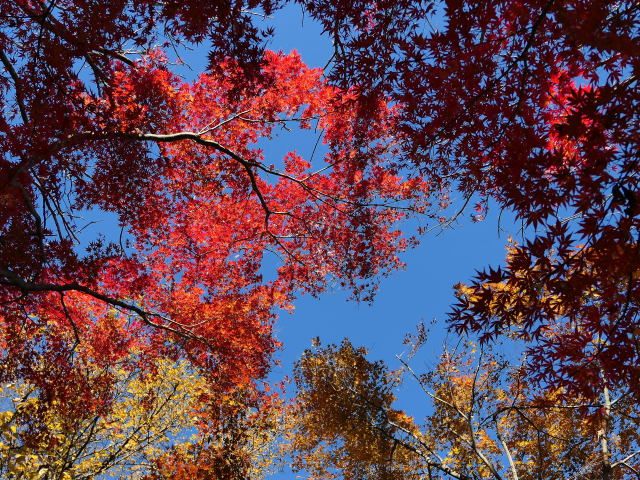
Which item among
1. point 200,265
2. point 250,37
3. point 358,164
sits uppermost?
point 358,164

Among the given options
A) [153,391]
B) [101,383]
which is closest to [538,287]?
[101,383]

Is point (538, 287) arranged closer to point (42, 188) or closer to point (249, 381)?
point (42, 188)

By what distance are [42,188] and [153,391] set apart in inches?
369

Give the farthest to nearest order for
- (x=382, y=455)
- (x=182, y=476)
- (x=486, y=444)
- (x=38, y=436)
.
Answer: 1. (x=486, y=444)
2. (x=382, y=455)
3. (x=182, y=476)
4. (x=38, y=436)

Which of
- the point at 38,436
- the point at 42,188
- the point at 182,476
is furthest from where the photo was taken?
the point at 182,476

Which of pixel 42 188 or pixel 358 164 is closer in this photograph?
pixel 42 188

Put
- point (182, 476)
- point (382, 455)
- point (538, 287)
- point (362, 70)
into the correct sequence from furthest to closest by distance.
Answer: point (382, 455), point (182, 476), point (362, 70), point (538, 287)

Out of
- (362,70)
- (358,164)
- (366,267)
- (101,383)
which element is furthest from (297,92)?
(101,383)

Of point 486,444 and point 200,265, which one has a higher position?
point 200,265

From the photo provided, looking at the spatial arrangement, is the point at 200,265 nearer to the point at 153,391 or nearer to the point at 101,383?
the point at 101,383

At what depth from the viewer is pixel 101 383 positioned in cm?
1021

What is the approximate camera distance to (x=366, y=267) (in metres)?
12.4

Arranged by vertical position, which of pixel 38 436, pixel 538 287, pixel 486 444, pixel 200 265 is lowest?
pixel 538 287

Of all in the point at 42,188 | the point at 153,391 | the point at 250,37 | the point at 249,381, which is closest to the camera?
the point at 250,37
